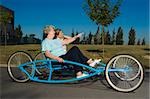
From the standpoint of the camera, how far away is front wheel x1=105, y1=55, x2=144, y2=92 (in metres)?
7.07

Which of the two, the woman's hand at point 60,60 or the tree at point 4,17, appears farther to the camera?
the tree at point 4,17

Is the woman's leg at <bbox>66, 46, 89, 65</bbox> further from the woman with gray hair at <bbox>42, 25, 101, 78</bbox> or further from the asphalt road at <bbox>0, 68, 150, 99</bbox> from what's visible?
the asphalt road at <bbox>0, 68, 150, 99</bbox>

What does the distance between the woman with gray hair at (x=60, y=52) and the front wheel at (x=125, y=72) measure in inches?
15.8

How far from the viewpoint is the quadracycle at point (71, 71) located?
7.14 metres

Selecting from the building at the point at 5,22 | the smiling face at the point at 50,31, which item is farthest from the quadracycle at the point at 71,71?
the building at the point at 5,22

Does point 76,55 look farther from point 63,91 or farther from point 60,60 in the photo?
point 63,91

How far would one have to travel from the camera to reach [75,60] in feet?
24.5

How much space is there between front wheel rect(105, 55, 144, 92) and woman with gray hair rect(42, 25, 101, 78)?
1.31ft

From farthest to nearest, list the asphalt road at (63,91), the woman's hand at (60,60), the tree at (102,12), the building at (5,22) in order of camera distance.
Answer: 1. the building at (5,22)
2. the tree at (102,12)
3. the woman's hand at (60,60)
4. the asphalt road at (63,91)

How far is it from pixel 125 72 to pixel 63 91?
1.24 m

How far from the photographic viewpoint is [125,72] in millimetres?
7320

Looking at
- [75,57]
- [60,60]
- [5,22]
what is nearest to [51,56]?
[60,60]

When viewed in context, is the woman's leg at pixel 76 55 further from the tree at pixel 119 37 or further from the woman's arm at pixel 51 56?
the tree at pixel 119 37

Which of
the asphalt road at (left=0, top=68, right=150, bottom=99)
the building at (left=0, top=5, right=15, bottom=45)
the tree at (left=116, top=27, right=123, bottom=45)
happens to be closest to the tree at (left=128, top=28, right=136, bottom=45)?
the tree at (left=116, top=27, right=123, bottom=45)
